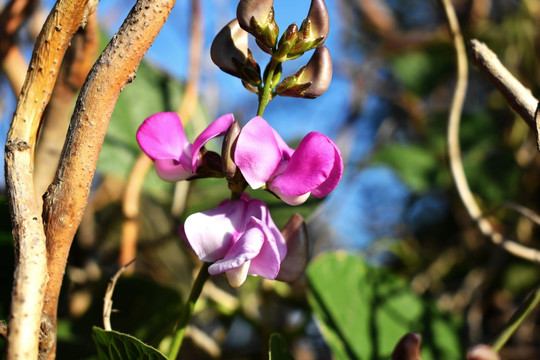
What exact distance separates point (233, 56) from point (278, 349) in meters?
0.19

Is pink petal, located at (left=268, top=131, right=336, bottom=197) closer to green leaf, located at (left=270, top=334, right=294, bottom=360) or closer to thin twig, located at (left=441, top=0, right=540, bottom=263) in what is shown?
green leaf, located at (left=270, top=334, right=294, bottom=360)

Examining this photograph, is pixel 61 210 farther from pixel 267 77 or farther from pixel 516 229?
pixel 516 229

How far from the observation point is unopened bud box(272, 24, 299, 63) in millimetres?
321

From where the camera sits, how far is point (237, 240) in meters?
0.31

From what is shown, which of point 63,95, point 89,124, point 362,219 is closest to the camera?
point 89,124

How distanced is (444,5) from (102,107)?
368 millimetres

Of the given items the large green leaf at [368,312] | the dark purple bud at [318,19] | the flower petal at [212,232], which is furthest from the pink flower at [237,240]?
the large green leaf at [368,312]

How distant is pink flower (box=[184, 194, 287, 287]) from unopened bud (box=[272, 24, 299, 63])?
9 cm

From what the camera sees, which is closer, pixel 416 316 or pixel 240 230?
pixel 240 230

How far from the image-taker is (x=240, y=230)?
1.06 feet

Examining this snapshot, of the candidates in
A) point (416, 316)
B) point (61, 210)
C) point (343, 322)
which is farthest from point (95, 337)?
point (416, 316)

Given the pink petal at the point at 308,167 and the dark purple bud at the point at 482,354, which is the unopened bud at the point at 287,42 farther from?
the dark purple bud at the point at 482,354

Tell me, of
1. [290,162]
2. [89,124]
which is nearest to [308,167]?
[290,162]

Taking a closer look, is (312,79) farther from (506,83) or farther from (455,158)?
(455,158)
